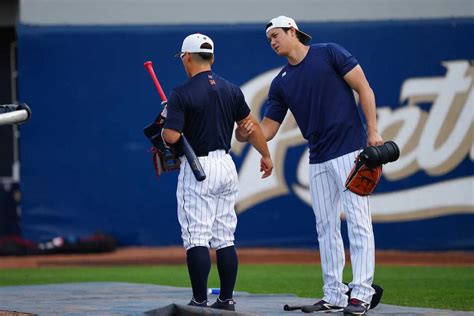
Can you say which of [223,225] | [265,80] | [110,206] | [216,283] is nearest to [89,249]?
[110,206]

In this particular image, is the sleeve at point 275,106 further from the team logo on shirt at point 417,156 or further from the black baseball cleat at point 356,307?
the team logo on shirt at point 417,156

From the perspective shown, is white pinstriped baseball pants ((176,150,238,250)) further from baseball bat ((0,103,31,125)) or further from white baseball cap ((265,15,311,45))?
baseball bat ((0,103,31,125))

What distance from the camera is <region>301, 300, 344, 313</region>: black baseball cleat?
789cm

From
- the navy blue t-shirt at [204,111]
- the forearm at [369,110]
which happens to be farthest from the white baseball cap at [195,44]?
the forearm at [369,110]

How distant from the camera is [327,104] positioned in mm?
8094

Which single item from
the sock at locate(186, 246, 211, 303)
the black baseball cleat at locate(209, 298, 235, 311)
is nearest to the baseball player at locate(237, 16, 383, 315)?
the black baseball cleat at locate(209, 298, 235, 311)

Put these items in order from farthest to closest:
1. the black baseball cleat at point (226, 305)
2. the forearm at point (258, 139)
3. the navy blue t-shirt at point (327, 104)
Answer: the forearm at point (258, 139) → the navy blue t-shirt at point (327, 104) → the black baseball cleat at point (226, 305)

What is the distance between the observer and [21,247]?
1653 centimetres

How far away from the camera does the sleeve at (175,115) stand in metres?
7.74

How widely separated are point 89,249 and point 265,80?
3501mm

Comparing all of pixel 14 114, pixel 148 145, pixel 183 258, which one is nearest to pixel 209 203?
pixel 14 114

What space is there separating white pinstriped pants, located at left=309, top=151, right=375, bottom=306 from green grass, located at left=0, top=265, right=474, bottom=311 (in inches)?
60.2

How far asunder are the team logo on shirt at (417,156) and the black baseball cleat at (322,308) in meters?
8.85

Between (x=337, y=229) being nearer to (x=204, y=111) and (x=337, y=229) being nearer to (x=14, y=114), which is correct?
(x=204, y=111)
